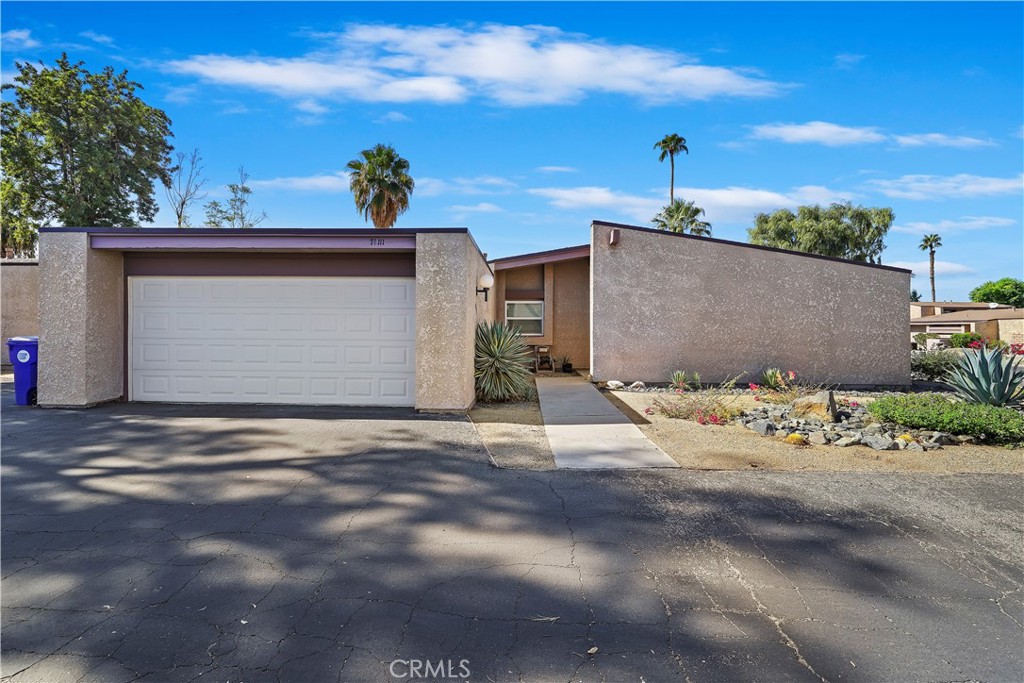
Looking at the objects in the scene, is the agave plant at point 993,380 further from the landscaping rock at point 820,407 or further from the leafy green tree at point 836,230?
the leafy green tree at point 836,230

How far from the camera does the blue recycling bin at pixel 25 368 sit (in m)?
9.49

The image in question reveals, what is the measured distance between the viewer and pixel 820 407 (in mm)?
8906

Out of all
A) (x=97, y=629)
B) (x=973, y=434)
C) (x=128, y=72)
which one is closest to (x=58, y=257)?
(x=97, y=629)

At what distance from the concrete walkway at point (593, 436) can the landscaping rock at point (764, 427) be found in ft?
5.95

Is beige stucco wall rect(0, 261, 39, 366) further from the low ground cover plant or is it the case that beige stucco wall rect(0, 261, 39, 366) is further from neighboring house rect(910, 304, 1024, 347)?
neighboring house rect(910, 304, 1024, 347)

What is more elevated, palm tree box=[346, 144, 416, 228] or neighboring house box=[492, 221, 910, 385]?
palm tree box=[346, 144, 416, 228]

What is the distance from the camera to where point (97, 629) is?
2770 millimetres

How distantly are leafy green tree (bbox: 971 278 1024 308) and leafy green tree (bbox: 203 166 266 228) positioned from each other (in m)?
71.8

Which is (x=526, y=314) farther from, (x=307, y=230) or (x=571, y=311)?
(x=307, y=230)

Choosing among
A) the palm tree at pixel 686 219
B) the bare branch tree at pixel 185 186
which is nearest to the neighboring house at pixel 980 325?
the palm tree at pixel 686 219

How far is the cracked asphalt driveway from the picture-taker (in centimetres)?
257

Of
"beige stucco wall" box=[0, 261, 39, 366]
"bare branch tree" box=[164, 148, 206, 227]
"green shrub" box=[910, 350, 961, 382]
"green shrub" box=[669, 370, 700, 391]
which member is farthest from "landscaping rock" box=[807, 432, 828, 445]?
"bare branch tree" box=[164, 148, 206, 227]

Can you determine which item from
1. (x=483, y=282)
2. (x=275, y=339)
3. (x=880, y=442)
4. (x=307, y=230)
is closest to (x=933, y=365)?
(x=880, y=442)

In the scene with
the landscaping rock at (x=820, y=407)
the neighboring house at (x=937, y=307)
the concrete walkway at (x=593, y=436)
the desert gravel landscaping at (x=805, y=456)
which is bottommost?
the desert gravel landscaping at (x=805, y=456)
